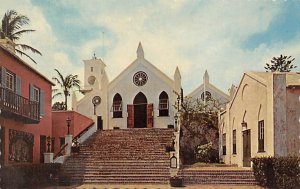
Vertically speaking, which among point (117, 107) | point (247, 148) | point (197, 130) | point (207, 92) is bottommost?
A: point (247, 148)

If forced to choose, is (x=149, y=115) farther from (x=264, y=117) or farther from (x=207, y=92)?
(x=264, y=117)

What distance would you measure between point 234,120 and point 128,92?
11658 mm

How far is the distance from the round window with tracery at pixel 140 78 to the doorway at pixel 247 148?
1317cm

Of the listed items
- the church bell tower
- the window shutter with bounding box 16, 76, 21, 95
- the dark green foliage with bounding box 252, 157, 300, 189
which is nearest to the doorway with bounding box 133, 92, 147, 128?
the church bell tower

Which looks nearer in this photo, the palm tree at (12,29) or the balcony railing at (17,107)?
the balcony railing at (17,107)

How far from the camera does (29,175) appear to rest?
54.6ft

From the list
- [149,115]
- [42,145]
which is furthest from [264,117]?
[149,115]

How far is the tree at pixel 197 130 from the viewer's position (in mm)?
27234

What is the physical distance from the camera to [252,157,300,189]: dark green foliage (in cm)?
1461

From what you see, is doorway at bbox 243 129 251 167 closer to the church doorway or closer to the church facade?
the church facade

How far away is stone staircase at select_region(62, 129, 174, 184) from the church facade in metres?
4.72

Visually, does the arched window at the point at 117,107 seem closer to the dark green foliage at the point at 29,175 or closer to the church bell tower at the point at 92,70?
the church bell tower at the point at 92,70

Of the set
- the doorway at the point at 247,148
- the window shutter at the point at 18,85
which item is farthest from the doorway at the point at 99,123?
the window shutter at the point at 18,85

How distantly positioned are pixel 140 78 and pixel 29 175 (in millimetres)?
17695
